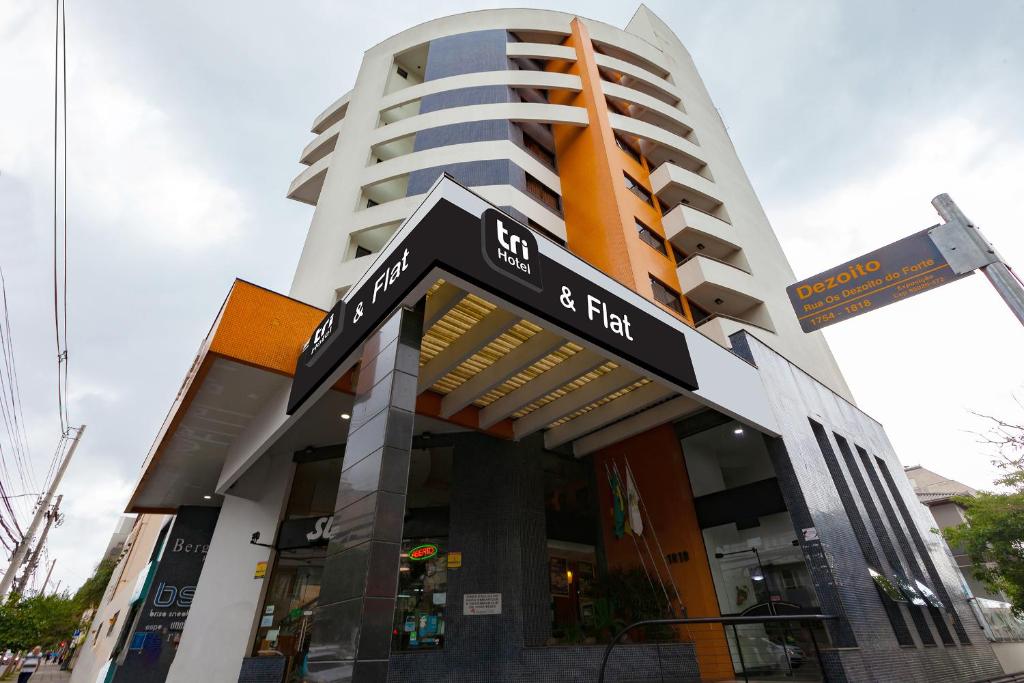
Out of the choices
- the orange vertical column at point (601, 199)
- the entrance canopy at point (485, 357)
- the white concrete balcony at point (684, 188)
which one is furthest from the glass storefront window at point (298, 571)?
the white concrete balcony at point (684, 188)

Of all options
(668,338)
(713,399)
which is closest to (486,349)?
(668,338)

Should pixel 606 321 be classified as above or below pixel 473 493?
above

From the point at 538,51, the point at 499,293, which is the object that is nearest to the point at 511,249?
the point at 499,293

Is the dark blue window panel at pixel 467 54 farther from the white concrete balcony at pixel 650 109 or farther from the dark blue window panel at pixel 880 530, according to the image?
the dark blue window panel at pixel 880 530

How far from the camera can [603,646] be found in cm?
940

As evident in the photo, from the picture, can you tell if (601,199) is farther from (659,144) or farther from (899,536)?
(899,536)

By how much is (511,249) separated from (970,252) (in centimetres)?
445

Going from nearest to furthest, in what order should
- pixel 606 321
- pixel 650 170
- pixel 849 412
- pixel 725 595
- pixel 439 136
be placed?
1. pixel 606 321
2. pixel 725 595
3. pixel 849 412
4. pixel 439 136
5. pixel 650 170

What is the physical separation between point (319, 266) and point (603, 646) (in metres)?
12.7

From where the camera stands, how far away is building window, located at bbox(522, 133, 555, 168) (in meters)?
19.8

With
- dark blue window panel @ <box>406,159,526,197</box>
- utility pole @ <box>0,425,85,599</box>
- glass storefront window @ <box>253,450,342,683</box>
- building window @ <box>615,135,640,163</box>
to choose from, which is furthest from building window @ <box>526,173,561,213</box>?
utility pole @ <box>0,425,85,599</box>

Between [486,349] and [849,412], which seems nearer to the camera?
[486,349]

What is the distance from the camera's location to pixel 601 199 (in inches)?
680

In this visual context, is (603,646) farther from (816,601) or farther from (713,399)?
(713,399)
